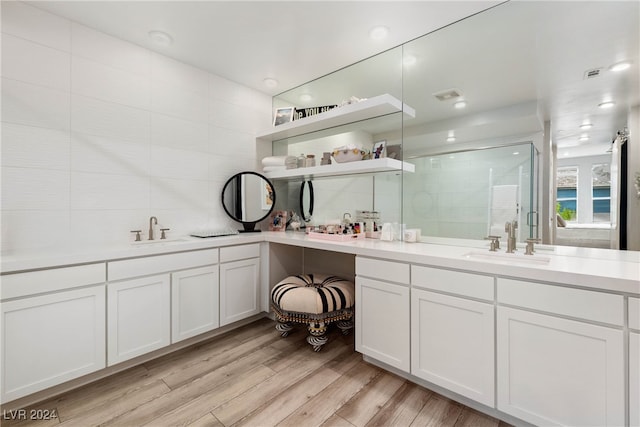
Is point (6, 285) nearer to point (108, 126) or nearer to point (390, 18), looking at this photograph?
point (108, 126)

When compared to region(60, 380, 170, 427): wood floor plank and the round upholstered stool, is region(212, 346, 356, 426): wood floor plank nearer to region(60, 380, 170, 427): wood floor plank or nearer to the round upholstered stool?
the round upholstered stool

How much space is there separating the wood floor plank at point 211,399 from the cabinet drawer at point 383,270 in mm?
942

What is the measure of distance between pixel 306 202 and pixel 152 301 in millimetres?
1776

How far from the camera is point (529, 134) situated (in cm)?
178

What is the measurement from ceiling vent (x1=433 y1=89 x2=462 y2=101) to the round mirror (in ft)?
6.12

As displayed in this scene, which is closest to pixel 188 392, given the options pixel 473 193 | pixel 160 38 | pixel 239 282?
pixel 239 282

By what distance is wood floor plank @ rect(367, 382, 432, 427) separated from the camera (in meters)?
1.48

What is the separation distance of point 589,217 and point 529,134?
0.59 meters

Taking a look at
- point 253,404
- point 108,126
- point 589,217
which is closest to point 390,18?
point 589,217

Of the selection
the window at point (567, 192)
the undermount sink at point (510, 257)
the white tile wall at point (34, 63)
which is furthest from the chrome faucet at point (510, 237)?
the white tile wall at point (34, 63)

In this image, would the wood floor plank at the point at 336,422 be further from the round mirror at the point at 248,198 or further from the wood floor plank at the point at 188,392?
the round mirror at the point at 248,198

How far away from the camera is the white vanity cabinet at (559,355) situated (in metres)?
1.15

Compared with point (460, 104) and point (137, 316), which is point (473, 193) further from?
point (137, 316)

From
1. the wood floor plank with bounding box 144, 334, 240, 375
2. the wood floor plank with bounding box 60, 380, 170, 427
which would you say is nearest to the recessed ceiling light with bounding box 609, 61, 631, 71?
the wood floor plank with bounding box 144, 334, 240, 375
